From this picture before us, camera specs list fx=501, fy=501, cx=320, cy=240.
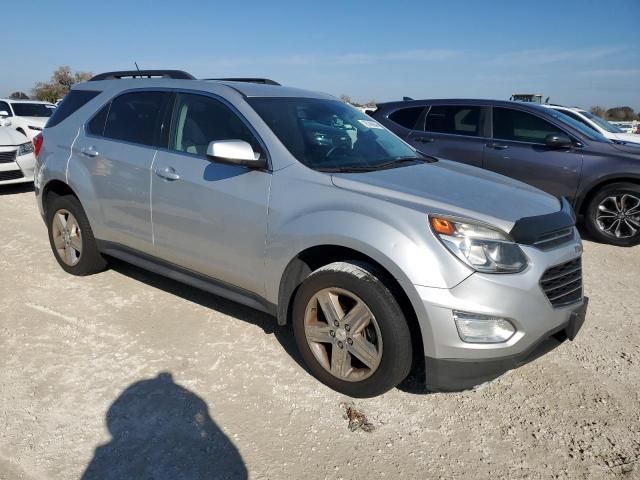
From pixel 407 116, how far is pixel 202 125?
187 inches

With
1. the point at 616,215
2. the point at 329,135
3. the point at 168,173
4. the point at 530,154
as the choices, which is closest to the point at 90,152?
the point at 168,173

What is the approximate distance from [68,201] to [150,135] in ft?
3.99

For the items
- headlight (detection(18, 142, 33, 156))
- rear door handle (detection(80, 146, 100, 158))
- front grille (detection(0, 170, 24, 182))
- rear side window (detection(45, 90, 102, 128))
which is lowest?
front grille (detection(0, 170, 24, 182))

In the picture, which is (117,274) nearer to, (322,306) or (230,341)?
(230,341)

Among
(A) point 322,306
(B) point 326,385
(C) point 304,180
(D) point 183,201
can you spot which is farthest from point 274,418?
(D) point 183,201

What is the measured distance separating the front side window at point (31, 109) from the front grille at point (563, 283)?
12621mm

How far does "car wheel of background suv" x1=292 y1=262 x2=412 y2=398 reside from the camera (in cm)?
256

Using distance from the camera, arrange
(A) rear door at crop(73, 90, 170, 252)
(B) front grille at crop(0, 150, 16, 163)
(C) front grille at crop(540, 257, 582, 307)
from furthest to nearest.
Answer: (B) front grille at crop(0, 150, 16, 163) < (A) rear door at crop(73, 90, 170, 252) < (C) front grille at crop(540, 257, 582, 307)

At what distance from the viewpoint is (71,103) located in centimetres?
448

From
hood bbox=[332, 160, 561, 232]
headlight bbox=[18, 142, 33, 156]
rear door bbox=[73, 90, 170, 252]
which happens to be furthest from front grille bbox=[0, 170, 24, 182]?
hood bbox=[332, 160, 561, 232]

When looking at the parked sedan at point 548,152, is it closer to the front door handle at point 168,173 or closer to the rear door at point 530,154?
the rear door at point 530,154

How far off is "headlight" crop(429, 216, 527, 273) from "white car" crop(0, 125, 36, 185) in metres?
8.04

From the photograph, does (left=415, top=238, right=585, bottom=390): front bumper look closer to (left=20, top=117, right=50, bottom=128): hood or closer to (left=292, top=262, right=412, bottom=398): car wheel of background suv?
(left=292, top=262, right=412, bottom=398): car wheel of background suv

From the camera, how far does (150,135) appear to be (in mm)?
3738
